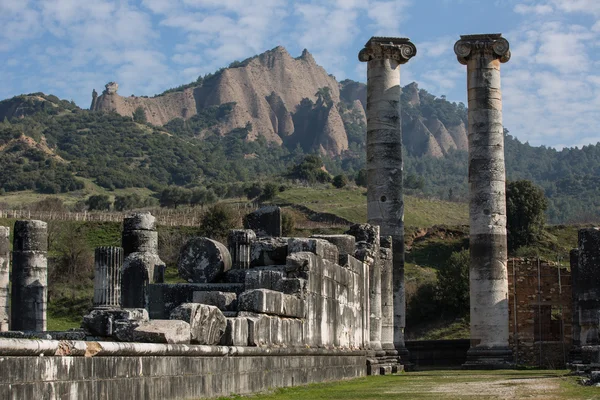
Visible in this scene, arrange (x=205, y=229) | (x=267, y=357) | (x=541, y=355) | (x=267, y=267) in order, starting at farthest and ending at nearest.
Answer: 1. (x=205, y=229)
2. (x=541, y=355)
3. (x=267, y=267)
4. (x=267, y=357)

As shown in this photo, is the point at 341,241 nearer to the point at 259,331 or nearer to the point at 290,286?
the point at 290,286

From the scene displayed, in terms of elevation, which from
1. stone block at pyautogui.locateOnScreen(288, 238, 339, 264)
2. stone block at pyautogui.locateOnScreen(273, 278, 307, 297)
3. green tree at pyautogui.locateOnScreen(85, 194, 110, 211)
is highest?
green tree at pyautogui.locateOnScreen(85, 194, 110, 211)

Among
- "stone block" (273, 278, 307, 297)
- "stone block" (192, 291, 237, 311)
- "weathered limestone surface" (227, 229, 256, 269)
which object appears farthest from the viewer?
"weathered limestone surface" (227, 229, 256, 269)

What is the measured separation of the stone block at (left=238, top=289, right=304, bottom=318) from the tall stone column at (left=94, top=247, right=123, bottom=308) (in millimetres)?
10908

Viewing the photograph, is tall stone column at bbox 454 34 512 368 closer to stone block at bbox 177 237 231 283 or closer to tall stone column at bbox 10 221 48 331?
tall stone column at bbox 10 221 48 331

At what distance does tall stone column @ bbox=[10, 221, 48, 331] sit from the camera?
30797mm

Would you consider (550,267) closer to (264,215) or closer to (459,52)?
(459,52)

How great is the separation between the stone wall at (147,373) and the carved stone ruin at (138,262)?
692 cm

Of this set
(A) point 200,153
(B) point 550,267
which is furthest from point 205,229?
(A) point 200,153

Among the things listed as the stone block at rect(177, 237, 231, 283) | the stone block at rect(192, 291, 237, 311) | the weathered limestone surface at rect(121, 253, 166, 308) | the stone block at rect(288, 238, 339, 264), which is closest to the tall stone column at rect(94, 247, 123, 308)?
the weathered limestone surface at rect(121, 253, 166, 308)

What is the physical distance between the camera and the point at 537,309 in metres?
Answer: 41.9

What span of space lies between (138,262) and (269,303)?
28.4 ft

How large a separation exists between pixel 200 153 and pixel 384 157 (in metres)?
151

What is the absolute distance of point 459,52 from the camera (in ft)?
122
